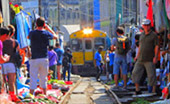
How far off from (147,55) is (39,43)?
238cm

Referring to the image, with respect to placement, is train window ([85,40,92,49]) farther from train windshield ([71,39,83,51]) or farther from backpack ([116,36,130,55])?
backpack ([116,36,130,55])

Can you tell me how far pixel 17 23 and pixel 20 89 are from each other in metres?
2.39

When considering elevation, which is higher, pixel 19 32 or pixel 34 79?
pixel 19 32

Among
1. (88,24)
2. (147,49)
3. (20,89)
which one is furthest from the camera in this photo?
(88,24)

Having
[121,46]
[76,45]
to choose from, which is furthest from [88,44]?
[121,46]

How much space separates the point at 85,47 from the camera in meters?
23.3

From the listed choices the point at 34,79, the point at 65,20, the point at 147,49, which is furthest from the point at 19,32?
the point at 65,20

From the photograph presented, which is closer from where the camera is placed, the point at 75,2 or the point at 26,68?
the point at 26,68

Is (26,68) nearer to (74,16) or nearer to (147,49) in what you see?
(147,49)

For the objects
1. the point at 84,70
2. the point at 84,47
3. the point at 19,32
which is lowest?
the point at 84,70

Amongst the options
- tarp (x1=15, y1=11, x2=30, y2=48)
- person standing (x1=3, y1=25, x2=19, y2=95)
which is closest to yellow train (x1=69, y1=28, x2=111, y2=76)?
tarp (x1=15, y1=11, x2=30, y2=48)

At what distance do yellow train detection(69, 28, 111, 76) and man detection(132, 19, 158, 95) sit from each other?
48.3ft

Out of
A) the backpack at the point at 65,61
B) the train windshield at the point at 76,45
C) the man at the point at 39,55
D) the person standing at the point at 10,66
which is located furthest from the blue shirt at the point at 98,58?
the person standing at the point at 10,66

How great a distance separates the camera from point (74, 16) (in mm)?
66312
